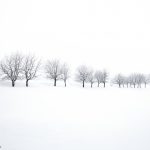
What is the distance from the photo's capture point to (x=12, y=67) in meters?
32.7

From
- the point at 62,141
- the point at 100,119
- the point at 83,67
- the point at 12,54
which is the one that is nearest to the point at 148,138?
the point at 100,119

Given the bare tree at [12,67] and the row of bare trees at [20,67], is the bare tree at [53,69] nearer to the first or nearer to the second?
the row of bare trees at [20,67]

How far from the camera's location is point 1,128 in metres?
6.15

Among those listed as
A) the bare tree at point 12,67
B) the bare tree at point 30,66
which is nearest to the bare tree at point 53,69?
the bare tree at point 30,66

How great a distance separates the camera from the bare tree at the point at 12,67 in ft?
102

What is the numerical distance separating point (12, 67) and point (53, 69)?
1456 cm

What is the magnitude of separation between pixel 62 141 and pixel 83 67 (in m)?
46.3

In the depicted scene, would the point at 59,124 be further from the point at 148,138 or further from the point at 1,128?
the point at 148,138

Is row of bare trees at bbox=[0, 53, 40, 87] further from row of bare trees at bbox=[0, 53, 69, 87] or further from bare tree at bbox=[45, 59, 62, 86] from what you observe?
bare tree at bbox=[45, 59, 62, 86]

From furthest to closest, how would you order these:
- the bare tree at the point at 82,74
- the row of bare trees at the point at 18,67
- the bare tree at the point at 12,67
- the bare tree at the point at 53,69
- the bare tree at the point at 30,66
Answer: the bare tree at the point at 82,74, the bare tree at the point at 53,69, the bare tree at the point at 30,66, the row of bare trees at the point at 18,67, the bare tree at the point at 12,67

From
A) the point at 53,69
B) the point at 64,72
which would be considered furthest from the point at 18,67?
the point at 64,72

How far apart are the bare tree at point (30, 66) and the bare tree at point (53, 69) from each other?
6332 millimetres

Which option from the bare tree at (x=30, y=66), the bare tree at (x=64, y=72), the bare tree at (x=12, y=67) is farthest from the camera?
the bare tree at (x=64, y=72)

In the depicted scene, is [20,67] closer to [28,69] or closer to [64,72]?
[28,69]
